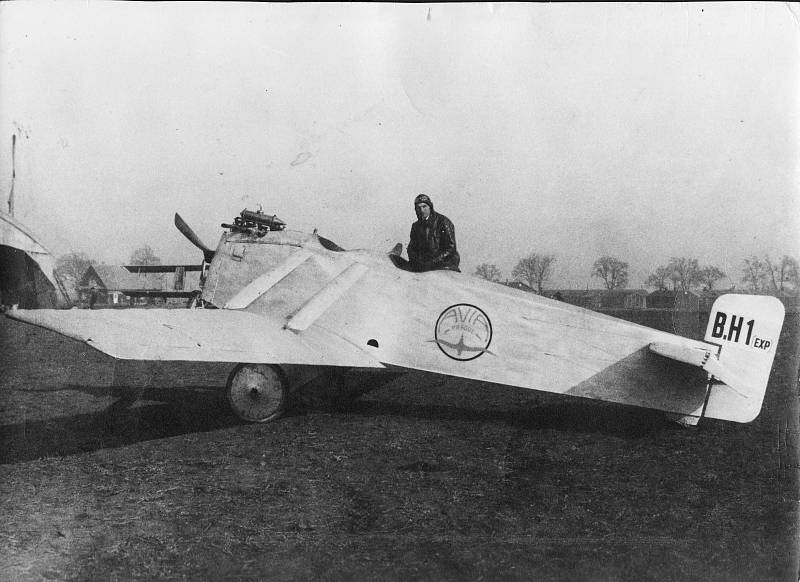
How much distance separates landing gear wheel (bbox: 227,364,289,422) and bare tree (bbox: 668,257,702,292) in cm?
3309

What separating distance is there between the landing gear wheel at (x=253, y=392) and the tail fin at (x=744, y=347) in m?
4.76

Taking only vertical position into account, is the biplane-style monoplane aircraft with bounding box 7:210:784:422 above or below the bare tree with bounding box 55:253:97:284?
above

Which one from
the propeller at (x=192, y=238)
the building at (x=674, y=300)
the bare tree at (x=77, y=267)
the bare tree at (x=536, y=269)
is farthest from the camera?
the building at (x=674, y=300)

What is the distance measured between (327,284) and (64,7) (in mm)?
4019

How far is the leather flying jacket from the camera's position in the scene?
7.00m

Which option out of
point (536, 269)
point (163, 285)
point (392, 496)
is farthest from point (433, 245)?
point (536, 269)

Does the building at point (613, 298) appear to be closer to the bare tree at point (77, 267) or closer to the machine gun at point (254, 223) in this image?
the bare tree at point (77, 267)

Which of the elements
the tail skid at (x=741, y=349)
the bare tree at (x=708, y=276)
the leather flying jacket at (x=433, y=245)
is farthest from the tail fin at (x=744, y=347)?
the bare tree at (x=708, y=276)

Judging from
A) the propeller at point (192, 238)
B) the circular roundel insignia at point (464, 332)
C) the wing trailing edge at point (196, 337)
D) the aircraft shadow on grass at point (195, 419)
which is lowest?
the aircraft shadow on grass at point (195, 419)

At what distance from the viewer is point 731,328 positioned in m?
6.06

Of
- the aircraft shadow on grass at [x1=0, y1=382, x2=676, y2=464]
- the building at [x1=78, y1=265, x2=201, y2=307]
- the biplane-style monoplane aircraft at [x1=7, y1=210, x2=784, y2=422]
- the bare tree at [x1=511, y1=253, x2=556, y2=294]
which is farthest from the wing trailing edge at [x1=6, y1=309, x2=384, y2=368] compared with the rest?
the bare tree at [x1=511, y1=253, x2=556, y2=294]

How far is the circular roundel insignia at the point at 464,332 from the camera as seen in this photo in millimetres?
6480

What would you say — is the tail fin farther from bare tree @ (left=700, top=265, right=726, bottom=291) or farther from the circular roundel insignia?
bare tree @ (left=700, top=265, right=726, bottom=291)

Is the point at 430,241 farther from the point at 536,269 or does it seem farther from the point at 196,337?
the point at 536,269
